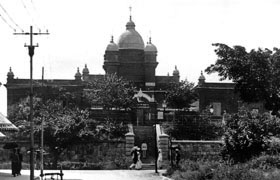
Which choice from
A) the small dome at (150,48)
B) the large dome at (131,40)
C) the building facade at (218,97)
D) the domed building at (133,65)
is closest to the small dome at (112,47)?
the domed building at (133,65)

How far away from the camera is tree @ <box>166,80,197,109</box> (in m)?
52.1

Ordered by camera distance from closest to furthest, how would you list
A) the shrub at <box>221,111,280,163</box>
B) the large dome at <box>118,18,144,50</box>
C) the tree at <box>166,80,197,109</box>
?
the shrub at <box>221,111,280,163</box> → the tree at <box>166,80,197,109</box> → the large dome at <box>118,18,144,50</box>

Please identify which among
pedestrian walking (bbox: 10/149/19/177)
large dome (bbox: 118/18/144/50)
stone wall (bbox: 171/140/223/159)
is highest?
large dome (bbox: 118/18/144/50)

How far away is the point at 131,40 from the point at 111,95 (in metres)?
14.6

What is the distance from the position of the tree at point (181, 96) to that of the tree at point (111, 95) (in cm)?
351

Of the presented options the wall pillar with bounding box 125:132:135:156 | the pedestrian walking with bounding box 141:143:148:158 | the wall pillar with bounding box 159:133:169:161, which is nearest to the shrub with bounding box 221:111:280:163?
the wall pillar with bounding box 159:133:169:161

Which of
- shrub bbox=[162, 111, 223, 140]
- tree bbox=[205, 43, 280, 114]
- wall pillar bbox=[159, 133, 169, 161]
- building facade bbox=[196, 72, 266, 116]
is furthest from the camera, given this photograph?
building facade bbox=[196, 72, 266, 116]

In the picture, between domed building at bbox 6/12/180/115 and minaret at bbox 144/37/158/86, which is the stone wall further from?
minaret at bbox 144/37/158/86

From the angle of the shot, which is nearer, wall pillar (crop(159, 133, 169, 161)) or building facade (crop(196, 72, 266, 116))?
wall pillar (crop(159, 133, 169, 161))

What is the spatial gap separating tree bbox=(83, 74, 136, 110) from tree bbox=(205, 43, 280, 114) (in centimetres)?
1844

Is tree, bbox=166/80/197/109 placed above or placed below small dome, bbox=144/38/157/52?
below

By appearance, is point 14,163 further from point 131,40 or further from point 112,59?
point 131,40

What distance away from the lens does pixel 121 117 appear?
47094 millimetres

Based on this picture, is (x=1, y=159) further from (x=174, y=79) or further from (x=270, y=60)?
(x=174, y=79)
